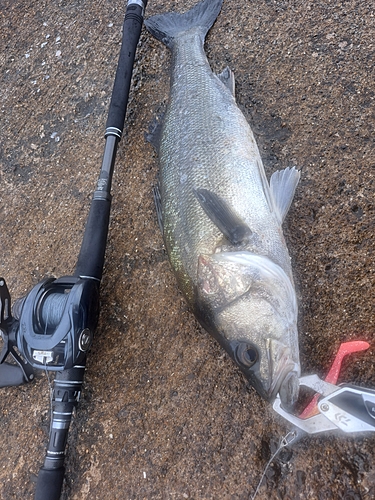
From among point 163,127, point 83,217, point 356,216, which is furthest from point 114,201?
point 356,216

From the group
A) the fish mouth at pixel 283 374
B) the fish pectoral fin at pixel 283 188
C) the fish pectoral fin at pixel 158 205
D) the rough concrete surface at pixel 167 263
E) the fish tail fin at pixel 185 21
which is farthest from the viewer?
the fish tail fin at pixel 185 21

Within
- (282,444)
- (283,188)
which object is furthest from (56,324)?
(283,188)

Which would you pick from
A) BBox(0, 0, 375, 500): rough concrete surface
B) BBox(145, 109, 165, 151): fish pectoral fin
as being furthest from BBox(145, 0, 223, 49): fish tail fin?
BBox(145, 109, 165, 151): fish pectoral fin

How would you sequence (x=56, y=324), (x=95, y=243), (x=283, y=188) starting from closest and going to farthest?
(x=56, y=324)
(x=283, y=188)
(x=95, y=243)

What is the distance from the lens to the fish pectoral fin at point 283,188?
2113mm

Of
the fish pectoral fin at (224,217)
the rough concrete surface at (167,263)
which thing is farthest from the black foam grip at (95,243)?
the fish pectoral fin at (224,217)

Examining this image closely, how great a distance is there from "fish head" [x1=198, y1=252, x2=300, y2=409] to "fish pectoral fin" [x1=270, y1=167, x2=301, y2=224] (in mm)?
357

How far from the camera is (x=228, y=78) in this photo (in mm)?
2529

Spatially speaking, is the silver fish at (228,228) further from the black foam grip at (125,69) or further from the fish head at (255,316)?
the black foam grip at (125,69)

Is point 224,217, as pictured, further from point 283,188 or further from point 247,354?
point 247,354

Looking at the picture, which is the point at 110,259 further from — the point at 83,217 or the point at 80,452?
the point at 80,452

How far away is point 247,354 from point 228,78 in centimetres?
172

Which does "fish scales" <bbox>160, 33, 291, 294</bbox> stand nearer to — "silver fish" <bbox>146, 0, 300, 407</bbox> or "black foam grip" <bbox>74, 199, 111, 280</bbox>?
"silver fish" <bbox>146, 0, 300, 407</bbox>

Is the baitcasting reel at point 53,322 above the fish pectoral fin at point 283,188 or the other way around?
the other way around
